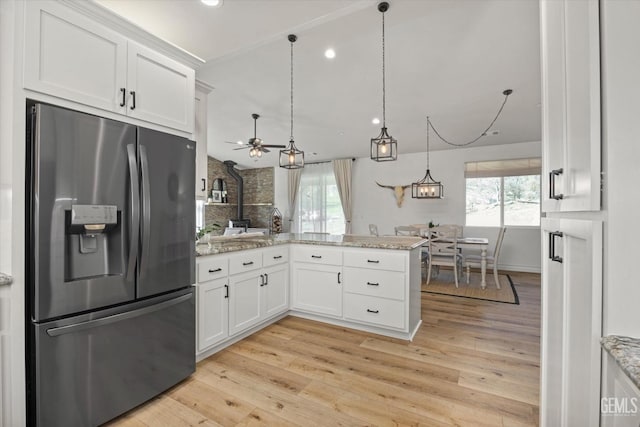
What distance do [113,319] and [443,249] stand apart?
176 inches

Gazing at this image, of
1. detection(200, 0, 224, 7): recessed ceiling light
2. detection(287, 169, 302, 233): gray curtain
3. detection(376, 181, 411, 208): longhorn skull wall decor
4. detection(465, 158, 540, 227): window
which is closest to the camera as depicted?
detection(200, 0, 224, 7): recessed ceiling light

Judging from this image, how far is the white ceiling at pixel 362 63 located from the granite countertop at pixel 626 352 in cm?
231

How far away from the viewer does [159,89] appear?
188 cm

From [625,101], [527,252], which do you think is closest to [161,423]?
[625,101]

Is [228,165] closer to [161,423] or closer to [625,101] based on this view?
[161,423]

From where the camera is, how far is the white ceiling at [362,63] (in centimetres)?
225

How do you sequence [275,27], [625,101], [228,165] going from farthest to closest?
[228,165]
[275,27]
[625,101]

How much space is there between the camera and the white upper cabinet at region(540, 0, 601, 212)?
0.64 metres

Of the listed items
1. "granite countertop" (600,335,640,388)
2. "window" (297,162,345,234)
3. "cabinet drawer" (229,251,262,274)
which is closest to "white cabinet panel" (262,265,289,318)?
"cabinet drawer" (229,251,262,274)

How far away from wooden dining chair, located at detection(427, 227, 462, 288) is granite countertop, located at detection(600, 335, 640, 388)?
4.16 meters

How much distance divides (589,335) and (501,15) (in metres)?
3.38

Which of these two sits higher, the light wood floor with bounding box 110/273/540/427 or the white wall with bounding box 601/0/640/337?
the white wall with bounding box 601/0/640/337

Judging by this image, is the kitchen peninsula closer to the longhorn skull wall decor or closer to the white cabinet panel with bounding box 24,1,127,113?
the white cabinet panel with bounding box 24,1,127,113

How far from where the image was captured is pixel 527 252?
562cm
